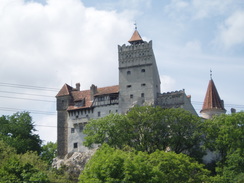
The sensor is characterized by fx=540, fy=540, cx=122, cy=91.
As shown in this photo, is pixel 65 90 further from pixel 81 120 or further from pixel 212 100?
pixel 212 100

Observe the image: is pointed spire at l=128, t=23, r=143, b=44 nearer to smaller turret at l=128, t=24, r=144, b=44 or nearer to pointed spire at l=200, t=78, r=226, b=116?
smaller turret at l=128, t=24, r=144, b=44

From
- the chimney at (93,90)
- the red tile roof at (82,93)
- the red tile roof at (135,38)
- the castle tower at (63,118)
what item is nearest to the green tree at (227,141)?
the red tile roof at (82,93)

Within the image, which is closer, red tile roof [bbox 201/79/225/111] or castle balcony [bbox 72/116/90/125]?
castle balcony [bbox 72/116/90/125]

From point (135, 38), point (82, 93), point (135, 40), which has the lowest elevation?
point (82, 93)

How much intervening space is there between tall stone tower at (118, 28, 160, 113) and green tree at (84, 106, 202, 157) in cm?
728

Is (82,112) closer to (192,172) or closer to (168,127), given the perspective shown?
(168,127)

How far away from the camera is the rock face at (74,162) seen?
83.9m

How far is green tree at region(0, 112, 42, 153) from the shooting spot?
89.8 metres

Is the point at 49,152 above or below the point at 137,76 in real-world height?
below

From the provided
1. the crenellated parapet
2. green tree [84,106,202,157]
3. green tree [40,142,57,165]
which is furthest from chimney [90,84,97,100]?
green tree [40,142,57,165]

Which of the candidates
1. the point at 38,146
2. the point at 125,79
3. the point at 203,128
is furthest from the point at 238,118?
the point at 38,146

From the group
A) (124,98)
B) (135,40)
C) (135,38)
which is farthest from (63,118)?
(135,38)

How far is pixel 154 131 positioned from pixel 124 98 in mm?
11997

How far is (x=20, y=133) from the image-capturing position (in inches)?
3669
